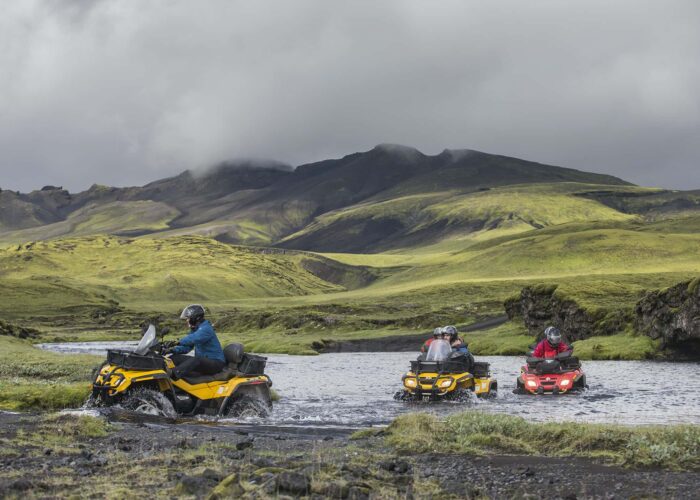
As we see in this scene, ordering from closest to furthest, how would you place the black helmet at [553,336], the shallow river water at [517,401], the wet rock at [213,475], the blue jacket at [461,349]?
the wet rock at [213,475] < the shallow river water at [517,401] < the blue jacket at [461,349] < the black helmet at [553,336]

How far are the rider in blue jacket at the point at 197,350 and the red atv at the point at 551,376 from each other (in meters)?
19.4

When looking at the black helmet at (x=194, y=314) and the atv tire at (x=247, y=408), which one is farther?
the atv tire at (x=247, y=408)

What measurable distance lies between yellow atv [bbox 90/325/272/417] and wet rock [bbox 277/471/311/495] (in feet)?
45.6

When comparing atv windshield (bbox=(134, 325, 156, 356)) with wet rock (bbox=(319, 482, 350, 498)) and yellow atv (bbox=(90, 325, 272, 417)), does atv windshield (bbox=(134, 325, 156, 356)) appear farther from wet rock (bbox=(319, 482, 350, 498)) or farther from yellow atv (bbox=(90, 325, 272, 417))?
wet rock (bbox=(319, 482, 350, 498))

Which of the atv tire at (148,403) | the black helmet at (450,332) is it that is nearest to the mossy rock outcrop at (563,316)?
the black helmet at (450,332)

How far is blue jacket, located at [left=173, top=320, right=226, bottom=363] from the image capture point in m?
26.2

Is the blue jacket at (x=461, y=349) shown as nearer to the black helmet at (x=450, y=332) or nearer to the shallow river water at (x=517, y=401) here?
the black helmet at (x=450, y=332)

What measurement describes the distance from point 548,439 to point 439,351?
1757 cm

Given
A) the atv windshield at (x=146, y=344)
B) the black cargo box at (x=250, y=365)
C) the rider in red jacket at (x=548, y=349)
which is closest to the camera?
the atv windshield at (x=146, y=344)

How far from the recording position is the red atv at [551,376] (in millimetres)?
39906

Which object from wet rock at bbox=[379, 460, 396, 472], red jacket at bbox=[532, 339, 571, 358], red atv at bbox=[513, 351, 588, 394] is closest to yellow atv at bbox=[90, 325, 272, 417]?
wet rock at bbox=[379, 460, 396, 472]

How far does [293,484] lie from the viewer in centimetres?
1232

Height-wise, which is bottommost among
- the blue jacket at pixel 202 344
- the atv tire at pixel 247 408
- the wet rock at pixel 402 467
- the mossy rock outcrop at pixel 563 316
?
the mossy rock outcrop at pixel 563 316

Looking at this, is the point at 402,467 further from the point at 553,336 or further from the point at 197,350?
the point at 553,336
